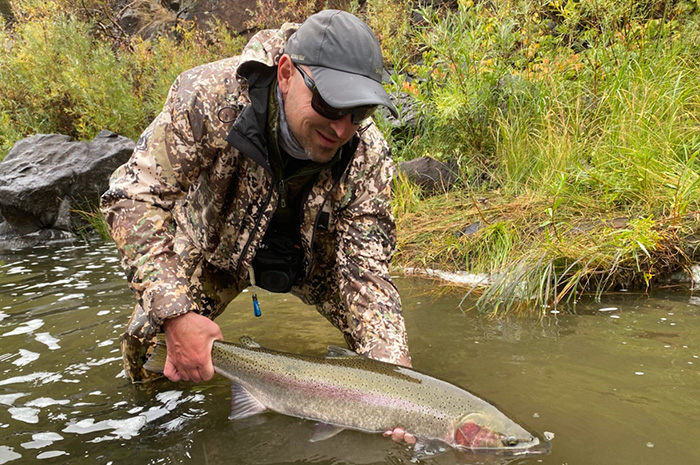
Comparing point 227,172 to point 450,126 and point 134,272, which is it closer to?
point 134,272

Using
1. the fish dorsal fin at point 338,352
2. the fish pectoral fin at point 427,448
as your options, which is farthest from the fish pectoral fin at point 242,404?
the fish pectoral fin at point 427,448

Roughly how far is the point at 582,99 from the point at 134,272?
19.9 feet

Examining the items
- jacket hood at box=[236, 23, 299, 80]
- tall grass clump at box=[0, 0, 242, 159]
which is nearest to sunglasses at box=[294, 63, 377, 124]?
jacket hood at box=[236, 23, 299, 80]

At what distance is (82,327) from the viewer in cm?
490

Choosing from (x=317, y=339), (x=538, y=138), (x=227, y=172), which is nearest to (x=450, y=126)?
(x=538, y=138)

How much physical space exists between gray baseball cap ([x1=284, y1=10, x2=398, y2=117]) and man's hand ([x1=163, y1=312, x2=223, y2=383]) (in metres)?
1.27

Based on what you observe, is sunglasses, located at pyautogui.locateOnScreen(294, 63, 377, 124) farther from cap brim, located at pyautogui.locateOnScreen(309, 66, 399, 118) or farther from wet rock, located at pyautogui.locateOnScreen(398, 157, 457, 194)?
wet rock, located at pyautogui.locateOnScreen(398, 157, 457, 194)

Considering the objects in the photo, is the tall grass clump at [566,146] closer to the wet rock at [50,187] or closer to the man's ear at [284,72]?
the man's ear at [284,72]

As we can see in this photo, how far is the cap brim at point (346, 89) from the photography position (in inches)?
105

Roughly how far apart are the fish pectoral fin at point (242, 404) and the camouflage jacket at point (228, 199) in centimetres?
59

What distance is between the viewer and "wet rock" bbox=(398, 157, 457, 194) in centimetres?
766

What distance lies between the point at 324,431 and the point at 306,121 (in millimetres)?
1558

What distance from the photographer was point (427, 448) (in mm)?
2709

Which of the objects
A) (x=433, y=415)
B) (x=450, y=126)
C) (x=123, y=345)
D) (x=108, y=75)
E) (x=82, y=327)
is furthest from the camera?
(x=108, y=75)
